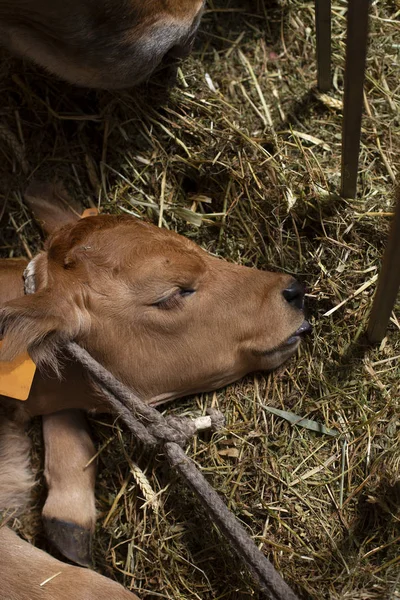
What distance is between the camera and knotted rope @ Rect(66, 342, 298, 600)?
277 cm

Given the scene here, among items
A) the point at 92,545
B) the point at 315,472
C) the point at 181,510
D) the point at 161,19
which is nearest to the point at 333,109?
the point at 161,19

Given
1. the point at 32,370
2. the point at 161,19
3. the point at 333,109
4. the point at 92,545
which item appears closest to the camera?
the point at 32,370

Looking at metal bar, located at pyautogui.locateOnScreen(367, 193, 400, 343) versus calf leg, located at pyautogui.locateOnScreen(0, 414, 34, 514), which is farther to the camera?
calf leg, located at pyautogui.locateOnScreen(0, 414, 34, 514)

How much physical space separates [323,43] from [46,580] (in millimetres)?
3065

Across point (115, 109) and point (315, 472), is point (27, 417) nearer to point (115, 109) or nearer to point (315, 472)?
point (315, 472)

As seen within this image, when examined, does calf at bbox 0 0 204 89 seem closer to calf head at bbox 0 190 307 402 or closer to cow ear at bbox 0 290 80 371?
calf head at bbox 0 190 307 402

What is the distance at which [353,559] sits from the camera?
2945 mm

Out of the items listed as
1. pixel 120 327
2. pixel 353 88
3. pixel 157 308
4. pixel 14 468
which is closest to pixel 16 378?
pixel 120 327

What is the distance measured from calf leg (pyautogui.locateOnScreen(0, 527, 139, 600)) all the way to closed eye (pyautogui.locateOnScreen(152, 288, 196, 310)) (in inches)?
53.6

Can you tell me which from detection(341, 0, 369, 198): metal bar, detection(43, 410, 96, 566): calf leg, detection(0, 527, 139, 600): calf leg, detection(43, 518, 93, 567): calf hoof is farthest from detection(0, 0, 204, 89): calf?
detection(0, 527, 139, 600): calf leg

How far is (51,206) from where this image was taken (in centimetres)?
369

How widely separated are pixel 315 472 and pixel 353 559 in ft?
1.36

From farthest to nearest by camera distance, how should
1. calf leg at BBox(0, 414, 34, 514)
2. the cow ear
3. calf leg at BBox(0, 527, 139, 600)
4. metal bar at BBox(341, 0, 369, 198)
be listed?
calf leg at BBox(0, 414, 34, 514) → calf leg at BBox(0, 527, 139, 600) → the cow ear → metal bar at BBox(341, 0, 369, 198)

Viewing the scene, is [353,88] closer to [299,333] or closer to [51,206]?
[299,333]
